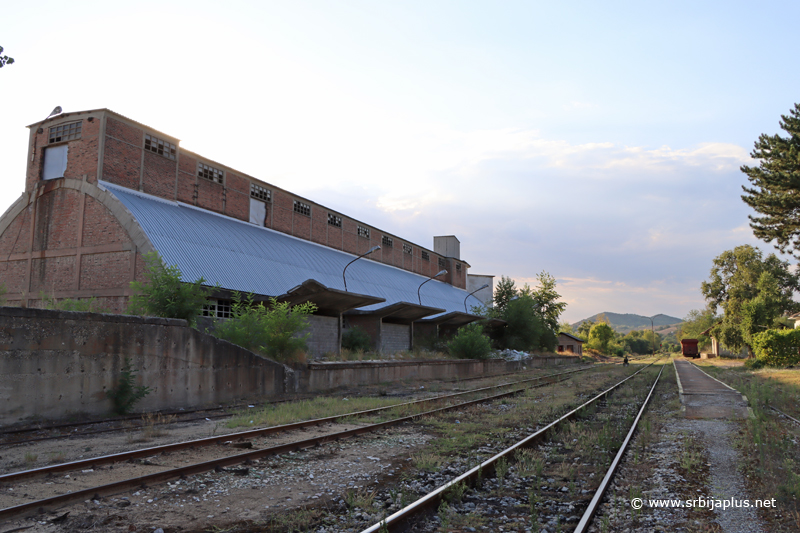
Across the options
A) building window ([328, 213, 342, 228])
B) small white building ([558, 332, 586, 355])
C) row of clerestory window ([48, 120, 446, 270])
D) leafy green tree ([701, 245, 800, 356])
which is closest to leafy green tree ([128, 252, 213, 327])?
row of clerestory window ([48, 120, 446, 270])

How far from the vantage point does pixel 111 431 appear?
34.3ft

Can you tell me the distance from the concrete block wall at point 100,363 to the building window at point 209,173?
53.9ft

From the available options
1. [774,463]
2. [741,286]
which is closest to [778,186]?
[774,463]

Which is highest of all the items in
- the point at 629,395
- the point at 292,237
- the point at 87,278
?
the point at 292,237

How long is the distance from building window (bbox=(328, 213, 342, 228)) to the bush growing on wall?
1396 inches

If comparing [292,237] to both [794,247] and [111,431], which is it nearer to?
[111,431]

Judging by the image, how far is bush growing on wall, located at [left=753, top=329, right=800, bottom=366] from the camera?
38.0 metres

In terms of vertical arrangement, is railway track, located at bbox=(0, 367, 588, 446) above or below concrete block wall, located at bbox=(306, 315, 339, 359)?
below

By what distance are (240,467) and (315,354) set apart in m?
20.5

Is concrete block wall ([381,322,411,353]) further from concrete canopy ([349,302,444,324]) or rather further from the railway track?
the railway track

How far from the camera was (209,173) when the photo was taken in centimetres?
3055

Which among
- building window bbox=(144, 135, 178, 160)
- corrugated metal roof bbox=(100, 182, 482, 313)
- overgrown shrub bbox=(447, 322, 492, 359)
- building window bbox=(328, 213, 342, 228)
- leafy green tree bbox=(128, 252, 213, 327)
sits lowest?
overgrown shrub bbox=(447, 322, 492, 359)

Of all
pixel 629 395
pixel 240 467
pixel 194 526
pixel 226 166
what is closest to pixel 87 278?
pixel 226 166

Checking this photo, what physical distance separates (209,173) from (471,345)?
2168 centimetres
